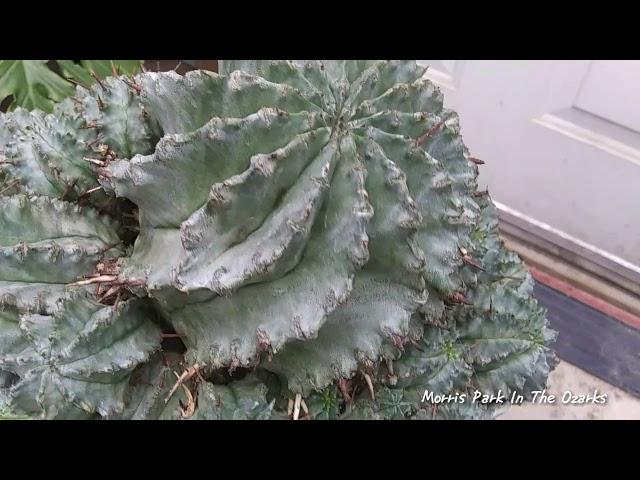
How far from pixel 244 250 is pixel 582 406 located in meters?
1.00

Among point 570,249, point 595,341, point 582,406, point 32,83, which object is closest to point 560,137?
point 570,249

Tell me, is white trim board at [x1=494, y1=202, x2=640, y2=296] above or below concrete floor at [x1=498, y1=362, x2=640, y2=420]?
above

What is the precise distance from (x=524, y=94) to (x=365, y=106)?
96 centimetres

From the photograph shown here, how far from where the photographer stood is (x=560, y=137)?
150 cm

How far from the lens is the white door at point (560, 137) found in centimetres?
141

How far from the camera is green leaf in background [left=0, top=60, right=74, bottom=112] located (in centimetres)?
119

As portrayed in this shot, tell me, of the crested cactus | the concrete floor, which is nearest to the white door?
the concrete floor

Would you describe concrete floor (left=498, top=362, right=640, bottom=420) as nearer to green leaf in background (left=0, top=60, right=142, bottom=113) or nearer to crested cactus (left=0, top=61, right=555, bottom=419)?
crested cactus (left=0, top=61, right=555, bottom=419)

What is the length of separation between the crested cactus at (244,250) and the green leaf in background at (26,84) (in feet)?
1.46

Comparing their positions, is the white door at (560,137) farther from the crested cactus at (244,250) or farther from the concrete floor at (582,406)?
the crested cactus at (244,250)

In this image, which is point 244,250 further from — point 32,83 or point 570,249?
point 570,249

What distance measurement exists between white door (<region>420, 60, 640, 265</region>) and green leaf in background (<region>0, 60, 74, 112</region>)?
876 mm

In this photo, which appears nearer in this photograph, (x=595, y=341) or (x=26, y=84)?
(x=26, y=84)
